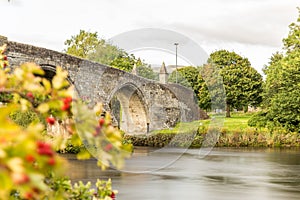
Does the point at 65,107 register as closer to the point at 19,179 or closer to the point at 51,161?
the point at 51,161

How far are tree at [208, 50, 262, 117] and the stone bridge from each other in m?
3.02

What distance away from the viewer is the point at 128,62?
43.6m

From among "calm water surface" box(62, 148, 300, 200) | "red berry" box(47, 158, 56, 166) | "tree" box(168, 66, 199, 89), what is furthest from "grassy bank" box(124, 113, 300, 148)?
"red berry" box(47, 158, 56, 166)

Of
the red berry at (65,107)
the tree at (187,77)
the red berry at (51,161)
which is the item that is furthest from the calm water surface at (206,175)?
the tree at (187,77)

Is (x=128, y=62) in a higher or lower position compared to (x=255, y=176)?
higher

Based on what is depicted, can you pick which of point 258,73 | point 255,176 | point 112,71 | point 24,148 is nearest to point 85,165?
point 255,176

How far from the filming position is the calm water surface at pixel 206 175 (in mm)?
10859

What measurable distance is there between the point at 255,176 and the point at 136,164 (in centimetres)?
463

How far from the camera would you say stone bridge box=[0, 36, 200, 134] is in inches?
668

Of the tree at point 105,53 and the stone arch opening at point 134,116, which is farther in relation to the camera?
the tree at point 105,53

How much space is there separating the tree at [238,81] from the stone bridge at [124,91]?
302 centimetres

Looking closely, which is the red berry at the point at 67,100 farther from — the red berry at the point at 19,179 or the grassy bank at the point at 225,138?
the grassy bank at the point at 225,138

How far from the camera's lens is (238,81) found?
119ft

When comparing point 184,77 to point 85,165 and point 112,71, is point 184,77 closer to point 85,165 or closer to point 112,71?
point 112,71
